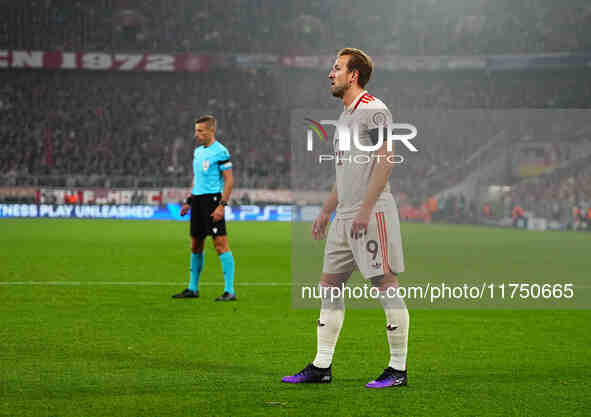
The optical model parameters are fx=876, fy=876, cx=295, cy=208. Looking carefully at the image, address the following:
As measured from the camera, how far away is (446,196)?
35531 mm

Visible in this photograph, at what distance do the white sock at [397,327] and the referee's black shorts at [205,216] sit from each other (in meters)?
4.78

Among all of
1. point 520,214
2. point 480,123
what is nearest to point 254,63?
point 480,123

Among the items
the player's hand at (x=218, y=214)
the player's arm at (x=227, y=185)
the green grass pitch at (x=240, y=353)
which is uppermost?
the player's arm at (x=227, y=185)

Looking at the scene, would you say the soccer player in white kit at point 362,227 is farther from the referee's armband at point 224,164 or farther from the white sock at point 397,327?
the referee's armband at point 224,164

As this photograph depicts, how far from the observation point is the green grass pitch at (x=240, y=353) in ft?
16.5

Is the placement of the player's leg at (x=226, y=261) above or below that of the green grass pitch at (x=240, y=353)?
above

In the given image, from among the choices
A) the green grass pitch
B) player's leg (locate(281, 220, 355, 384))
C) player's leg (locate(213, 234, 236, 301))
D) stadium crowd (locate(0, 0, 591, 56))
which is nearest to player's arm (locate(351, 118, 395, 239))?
player's leg (locate(281, 220, 355, 384))

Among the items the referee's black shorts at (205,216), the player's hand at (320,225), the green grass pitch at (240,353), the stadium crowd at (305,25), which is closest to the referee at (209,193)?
the referee's black shorts at (205,216)

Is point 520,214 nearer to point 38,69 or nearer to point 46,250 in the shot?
point 46,250

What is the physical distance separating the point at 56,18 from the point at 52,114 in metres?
6.14

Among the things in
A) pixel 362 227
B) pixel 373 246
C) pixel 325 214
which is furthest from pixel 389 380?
pixel 325 214

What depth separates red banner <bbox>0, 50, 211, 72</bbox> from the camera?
140 ft

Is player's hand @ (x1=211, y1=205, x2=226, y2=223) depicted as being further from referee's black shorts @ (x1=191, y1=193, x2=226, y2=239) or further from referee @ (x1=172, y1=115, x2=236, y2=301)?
referee's black shorts @ (x1=191, y1=193, x2=226, y2=239)

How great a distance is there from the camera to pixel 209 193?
10094 mm
